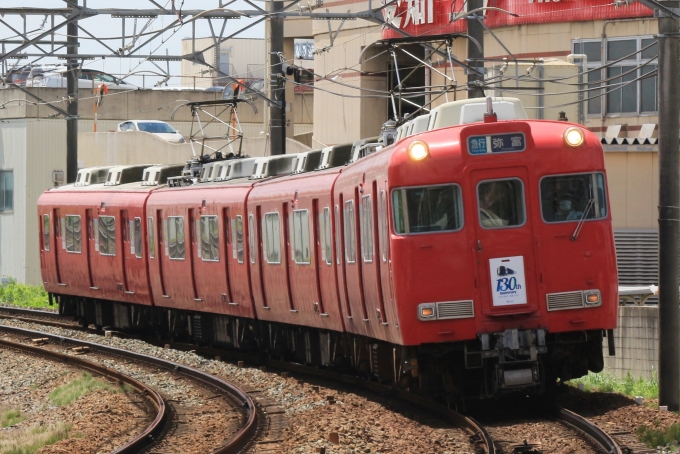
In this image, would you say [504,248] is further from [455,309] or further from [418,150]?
[418,150]

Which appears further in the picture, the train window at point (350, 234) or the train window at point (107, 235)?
the train window at point (107, 235)

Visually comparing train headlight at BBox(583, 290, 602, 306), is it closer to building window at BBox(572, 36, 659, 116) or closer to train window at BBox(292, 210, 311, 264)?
train window at BBox(292, 210, 311, 264)

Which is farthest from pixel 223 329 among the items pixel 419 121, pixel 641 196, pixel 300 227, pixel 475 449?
pixel 475 449

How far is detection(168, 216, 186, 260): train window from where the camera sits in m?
21.7

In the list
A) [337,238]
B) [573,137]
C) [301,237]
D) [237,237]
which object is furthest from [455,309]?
[237,237]

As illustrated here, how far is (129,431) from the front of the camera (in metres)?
12.7

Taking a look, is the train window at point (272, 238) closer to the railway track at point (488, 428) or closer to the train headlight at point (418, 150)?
the railway track at point (488, 428)

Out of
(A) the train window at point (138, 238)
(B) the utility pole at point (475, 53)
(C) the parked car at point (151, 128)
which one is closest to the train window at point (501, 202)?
(B) the utility pole at point (475, 53)

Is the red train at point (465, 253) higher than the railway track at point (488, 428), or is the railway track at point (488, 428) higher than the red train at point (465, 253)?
the red train at point (465, 253)

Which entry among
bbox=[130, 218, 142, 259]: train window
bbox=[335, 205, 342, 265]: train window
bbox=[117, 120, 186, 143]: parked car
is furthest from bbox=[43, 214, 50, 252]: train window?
bbox=[117, 120, 186, 143]: parked car

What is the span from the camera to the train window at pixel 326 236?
1544cm

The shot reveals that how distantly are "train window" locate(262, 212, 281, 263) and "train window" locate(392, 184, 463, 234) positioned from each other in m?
5.67

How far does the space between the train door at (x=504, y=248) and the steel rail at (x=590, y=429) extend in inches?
38.3

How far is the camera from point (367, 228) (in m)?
13.5
